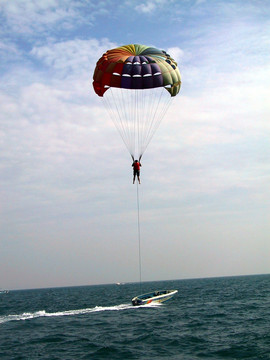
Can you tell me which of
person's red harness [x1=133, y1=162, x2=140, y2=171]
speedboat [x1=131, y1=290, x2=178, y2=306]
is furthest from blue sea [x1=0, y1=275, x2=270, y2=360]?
person's red harness [x1=133, y1=162, x2=140, y2=171]

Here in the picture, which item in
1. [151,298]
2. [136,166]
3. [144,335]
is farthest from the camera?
[151,298]

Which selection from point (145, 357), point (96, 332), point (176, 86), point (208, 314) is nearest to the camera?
point (145, 357)

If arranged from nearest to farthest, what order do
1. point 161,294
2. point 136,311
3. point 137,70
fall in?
point 137,70 → point 136,311 → point 161,294

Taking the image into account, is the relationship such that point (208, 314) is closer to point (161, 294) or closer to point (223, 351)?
point (161, 294)

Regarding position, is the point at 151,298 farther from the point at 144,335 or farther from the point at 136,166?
the point at 136,166

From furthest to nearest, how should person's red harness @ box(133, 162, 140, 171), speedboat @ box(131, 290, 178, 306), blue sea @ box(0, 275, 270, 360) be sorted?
speedboat @ box(131, 290, 178, 306)
person's red harness @ box(133, 162, 140, 171)
blue sea @ box(0, 275, 270, 360)

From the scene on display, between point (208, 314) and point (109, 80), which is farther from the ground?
point (109, 80)

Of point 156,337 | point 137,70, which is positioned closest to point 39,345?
point 156,337

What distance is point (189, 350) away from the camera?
21.9 meters

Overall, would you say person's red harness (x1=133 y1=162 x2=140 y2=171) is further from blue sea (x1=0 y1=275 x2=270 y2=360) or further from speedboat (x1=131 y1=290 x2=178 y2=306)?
speedboat (x1=131 y1=290 x2=178 y2=306)

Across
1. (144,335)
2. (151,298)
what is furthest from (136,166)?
(151,298)

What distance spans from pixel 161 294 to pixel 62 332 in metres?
20.7

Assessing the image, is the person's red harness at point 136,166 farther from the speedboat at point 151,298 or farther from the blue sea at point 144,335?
the speedboat at point 151,298

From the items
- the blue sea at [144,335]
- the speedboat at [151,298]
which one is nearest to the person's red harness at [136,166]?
the blue sea at [144,335]
